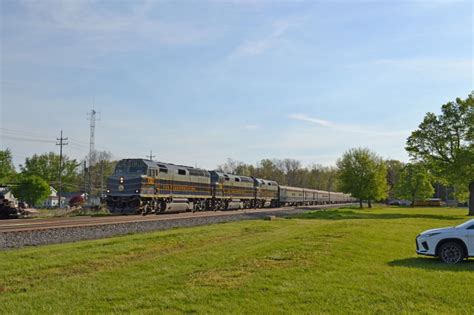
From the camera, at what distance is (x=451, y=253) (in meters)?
13.6

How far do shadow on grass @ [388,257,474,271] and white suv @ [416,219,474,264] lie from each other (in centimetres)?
25

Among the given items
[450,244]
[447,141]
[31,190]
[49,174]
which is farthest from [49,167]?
[450,244]

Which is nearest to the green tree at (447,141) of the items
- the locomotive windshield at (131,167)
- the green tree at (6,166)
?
the locomotive windshield at (131,167)

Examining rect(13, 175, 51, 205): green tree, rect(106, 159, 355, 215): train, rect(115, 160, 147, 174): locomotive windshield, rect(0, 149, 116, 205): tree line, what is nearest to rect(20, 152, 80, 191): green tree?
rect(0, 149, 116, 205): tree line

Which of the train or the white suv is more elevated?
the train

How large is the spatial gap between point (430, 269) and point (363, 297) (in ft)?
13.9

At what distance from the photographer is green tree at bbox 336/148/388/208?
69250 millimetres

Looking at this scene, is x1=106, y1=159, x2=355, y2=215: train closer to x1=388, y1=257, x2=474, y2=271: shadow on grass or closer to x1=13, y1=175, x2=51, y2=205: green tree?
x1=388, y1=257, x2=474, y2=271: shadow on grass

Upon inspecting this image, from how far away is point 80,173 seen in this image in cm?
14488

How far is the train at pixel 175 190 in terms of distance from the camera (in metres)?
37.4

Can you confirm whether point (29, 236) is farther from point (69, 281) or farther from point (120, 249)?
point (69, 281)

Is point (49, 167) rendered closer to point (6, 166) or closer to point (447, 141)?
point (6, 166)

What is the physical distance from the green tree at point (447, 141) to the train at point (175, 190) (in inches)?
870

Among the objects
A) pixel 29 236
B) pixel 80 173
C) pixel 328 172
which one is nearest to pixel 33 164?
pixel 80 173
